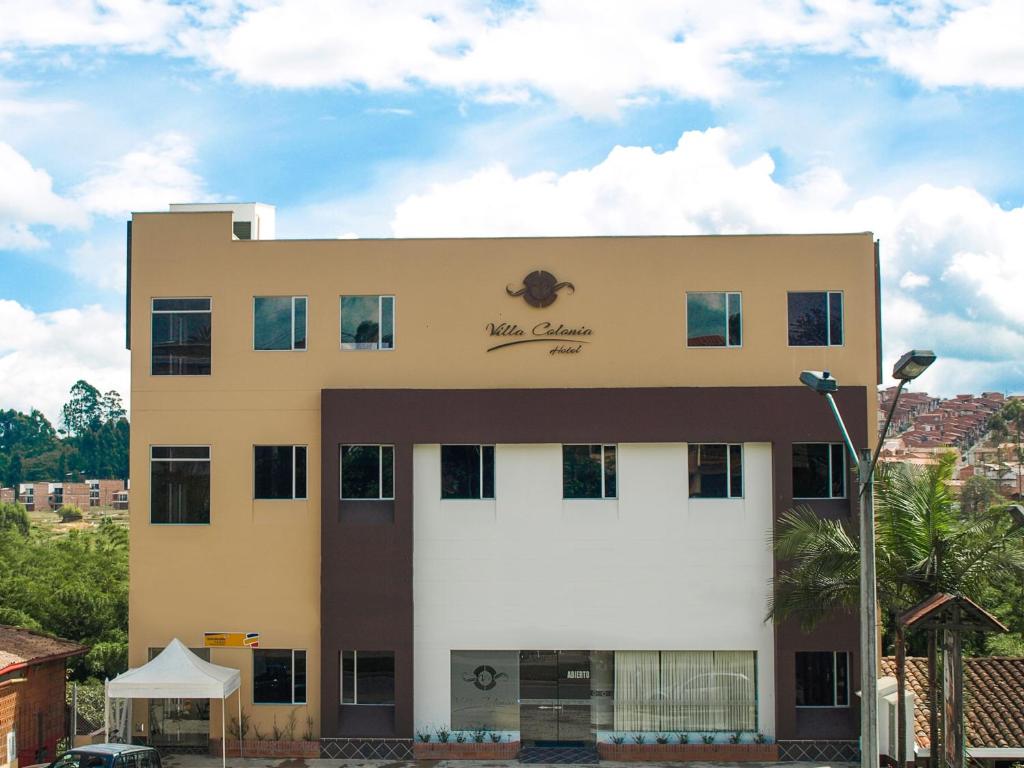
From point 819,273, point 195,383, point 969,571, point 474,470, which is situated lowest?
point 969,571

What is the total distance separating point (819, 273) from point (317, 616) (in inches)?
538

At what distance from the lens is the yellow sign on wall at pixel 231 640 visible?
24547mm

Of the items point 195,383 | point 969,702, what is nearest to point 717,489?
point 969,702

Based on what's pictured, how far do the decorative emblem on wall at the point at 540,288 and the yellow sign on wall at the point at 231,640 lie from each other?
964 cm

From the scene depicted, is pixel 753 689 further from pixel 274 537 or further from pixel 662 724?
pixel 274 537

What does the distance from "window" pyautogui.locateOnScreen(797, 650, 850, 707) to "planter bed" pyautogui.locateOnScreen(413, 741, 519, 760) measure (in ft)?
21.3

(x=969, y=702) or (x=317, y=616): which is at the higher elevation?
(x=317, y=616)

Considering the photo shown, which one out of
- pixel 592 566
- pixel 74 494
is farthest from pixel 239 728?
pixel 74 494

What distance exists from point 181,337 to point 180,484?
337cm

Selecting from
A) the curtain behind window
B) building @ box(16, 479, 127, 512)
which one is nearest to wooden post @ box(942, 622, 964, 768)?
the curtain behind window

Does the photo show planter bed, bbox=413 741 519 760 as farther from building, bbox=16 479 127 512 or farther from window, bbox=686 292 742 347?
building, bbox=16 479 127 512

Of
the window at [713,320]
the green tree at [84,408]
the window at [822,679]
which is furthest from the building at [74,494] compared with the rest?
the window at [822,679]

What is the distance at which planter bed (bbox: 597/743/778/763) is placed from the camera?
23953mm

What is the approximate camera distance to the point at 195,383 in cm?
2512
